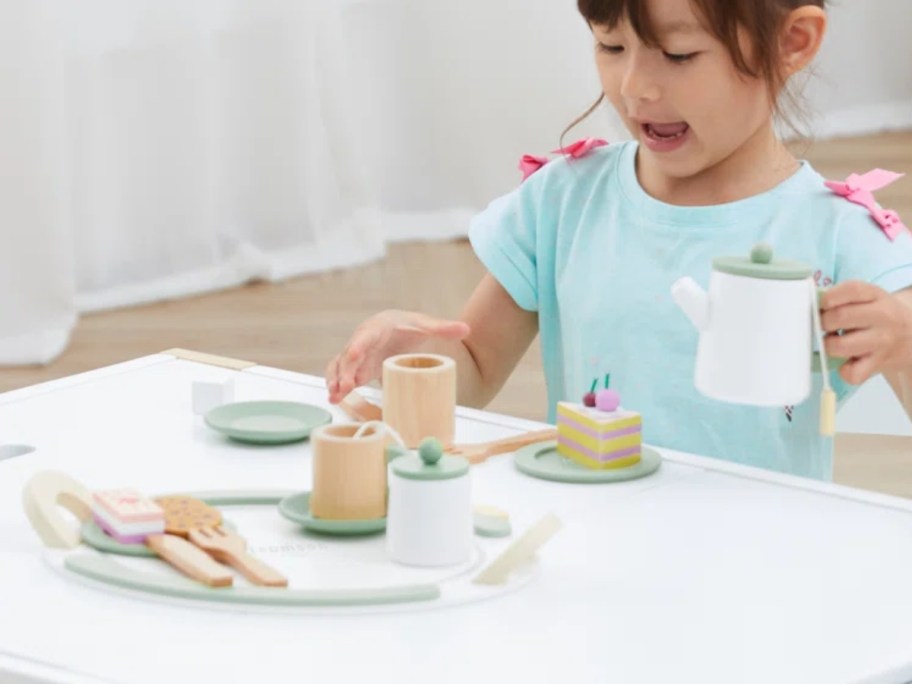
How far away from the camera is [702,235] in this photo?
1.38 m

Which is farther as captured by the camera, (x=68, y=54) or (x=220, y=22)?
(x=220, y=22)

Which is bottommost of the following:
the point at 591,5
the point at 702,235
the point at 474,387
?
the point at 474,387

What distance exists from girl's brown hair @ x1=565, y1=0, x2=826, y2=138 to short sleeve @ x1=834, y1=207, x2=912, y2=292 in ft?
0.42

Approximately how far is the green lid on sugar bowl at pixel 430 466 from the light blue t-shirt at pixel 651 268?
1.53 ft

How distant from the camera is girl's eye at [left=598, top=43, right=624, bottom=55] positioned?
131 centimetres

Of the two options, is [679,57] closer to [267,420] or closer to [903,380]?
[903,380]

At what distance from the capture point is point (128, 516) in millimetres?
928

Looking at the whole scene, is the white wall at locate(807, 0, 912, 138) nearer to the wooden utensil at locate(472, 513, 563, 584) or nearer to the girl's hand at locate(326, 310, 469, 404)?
the girl's hand at locate(326, 310, 469, 404)

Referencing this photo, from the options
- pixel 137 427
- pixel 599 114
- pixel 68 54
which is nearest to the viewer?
pixel 137 427

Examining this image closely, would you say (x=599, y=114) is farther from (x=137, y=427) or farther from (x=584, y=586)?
(x=584, y=586)

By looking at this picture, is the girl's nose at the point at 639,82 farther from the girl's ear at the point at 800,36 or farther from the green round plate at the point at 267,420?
the green round plate at the point at 267,420

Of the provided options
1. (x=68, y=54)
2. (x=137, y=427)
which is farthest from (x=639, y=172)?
(x=68, y=54)

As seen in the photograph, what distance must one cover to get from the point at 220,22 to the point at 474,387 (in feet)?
6.97

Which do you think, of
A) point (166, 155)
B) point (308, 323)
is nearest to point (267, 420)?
point (308, 323)
